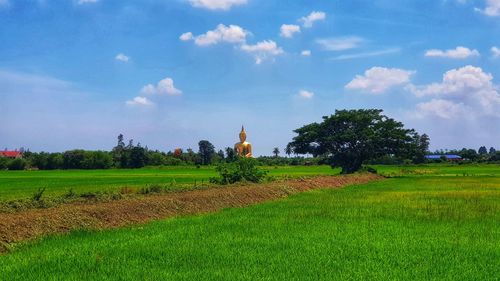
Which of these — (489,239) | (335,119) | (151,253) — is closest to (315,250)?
(151,253)

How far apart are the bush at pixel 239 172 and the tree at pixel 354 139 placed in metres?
24.3

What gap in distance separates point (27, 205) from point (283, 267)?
28.4 ft

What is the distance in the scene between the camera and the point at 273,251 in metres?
9.58

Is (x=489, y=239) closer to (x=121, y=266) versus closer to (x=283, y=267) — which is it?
(x=283, y=267)

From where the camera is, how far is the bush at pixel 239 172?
96.7 feet

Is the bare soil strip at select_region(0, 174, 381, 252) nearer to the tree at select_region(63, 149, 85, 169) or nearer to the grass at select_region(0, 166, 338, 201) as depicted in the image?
the grass at select_region(0, 166, 338, 201)

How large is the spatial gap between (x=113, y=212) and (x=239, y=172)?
53.3 ft

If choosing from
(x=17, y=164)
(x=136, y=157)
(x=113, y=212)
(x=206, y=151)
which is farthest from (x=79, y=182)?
(x=206, y=151)

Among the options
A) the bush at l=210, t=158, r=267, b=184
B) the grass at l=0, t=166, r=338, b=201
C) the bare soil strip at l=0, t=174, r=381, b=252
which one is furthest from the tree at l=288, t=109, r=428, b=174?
the bare soil strip at l=0, t=174, r=381, b=252

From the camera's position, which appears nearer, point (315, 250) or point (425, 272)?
point (425, 272)

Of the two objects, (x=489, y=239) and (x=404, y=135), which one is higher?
(x=404, y=135)

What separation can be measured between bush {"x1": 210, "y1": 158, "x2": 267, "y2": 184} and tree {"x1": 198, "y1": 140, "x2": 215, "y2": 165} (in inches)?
3694

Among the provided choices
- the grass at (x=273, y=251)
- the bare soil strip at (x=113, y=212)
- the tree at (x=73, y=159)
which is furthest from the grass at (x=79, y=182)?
the tree at (x=73, y=159)

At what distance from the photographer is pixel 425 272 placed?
796cm
